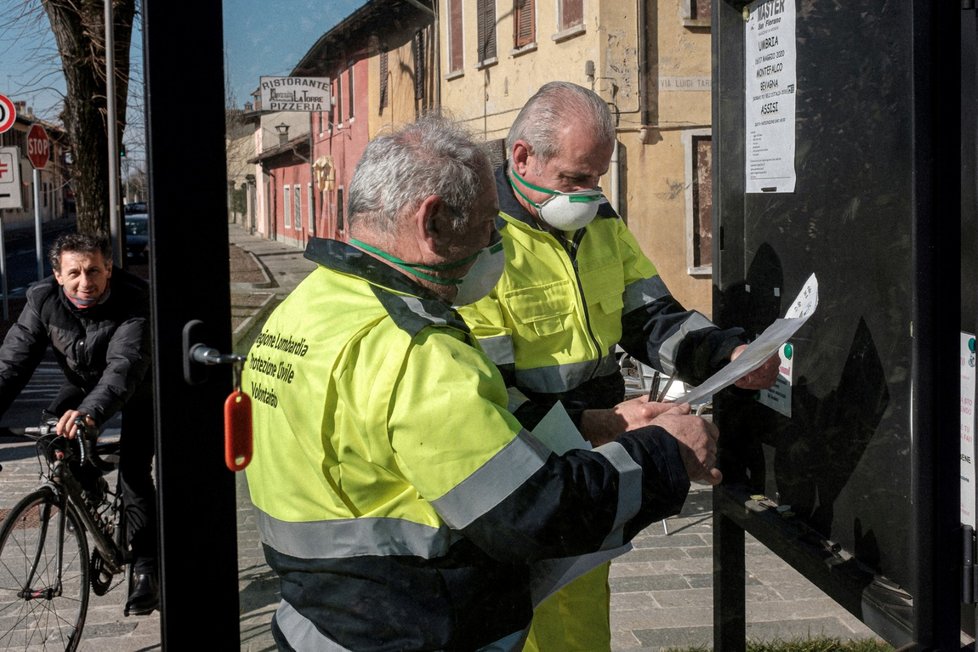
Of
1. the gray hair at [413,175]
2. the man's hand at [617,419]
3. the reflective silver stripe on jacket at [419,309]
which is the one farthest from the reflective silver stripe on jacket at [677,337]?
the reflective silver stripe on jacket at [419,309]

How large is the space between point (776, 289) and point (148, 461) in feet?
9.65

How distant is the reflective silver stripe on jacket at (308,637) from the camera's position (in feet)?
6.31

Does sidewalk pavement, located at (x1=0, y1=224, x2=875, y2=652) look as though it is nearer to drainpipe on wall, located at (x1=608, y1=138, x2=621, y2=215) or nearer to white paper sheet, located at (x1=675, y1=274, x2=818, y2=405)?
drainpipe on wall, located at (x1=608, y1=138, x2=621, y2=215)

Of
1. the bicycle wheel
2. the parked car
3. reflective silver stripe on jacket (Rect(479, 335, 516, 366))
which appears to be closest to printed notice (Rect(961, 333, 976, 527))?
reflective silver stripe on jacket (Rect(479, 335, 516, 366))

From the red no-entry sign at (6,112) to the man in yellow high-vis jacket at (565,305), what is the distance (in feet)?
39.7

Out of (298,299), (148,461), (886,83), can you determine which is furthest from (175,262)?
(148,461)

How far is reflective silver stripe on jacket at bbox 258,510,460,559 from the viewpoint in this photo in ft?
5.99

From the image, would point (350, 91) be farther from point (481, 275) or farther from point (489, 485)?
point (489, 485)

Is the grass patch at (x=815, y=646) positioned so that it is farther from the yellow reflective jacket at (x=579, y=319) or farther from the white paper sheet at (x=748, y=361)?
the white paper sheet at (x=748, y=361)

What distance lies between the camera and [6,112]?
13.5m

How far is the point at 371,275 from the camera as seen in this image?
6.17ft

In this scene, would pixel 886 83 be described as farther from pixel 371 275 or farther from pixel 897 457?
pixel 371 275

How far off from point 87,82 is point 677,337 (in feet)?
35.4

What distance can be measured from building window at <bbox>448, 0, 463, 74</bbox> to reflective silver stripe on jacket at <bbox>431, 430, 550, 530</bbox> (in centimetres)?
96
